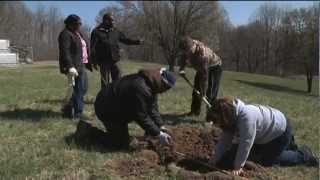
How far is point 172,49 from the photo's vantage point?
55094mm

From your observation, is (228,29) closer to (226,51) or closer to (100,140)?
(226,51)

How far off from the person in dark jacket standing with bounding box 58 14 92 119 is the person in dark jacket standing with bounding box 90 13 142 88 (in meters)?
1.04

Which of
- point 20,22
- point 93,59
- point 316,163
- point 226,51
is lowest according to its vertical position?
point 226,51

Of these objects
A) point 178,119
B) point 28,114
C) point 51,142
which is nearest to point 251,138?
point 51,142

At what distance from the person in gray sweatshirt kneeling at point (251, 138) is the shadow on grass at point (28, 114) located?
393 cm

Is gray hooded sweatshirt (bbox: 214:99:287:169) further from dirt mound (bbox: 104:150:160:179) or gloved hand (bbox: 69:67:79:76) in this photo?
gloved hand (bbox: 69:67:79:76)

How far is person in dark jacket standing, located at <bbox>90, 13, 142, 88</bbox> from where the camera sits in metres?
10.9

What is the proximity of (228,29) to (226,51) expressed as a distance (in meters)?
3.80

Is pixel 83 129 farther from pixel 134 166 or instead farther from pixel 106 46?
pixel 106 46

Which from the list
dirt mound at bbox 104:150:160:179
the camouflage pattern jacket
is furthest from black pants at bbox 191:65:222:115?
dirt mound at bbox 104:150:160:179

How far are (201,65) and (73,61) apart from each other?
226cm

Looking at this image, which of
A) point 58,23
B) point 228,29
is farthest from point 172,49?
point 58,23

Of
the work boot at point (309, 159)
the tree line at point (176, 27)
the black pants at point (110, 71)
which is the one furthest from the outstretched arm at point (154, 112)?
the tree line at point (176, 27)

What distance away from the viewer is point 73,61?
9609 millimetres
